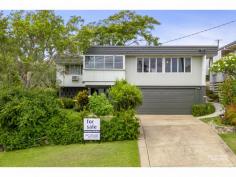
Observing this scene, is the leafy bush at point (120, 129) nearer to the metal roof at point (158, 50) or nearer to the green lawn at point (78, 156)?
the green lawn at point (78, 156)

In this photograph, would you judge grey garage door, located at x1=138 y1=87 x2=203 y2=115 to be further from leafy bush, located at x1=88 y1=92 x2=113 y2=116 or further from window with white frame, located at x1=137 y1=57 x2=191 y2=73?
leafy bush, located at x1=88 y1=92 x2=113 y2=116

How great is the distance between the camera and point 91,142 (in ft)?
43.9

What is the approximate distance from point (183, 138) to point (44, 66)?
39.0 ft

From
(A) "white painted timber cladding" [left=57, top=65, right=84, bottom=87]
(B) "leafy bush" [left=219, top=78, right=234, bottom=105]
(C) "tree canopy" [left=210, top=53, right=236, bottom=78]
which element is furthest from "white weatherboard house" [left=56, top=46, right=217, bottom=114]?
(B) "leafy bush" [left=219, top=78, right=234, bottom=105]

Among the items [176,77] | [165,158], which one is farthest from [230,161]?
[176,77]

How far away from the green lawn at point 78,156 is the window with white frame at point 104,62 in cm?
1087

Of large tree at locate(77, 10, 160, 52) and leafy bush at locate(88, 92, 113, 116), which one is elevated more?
large tree at locate(77, 10, 160, 52)

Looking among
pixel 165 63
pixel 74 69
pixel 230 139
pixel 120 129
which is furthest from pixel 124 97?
pixel 74 69

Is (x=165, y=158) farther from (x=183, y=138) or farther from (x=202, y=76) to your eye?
(x=202, y=76)

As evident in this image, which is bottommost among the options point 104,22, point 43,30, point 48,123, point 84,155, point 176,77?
point 84,155

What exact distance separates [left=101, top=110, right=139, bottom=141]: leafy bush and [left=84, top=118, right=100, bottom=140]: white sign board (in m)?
0.25

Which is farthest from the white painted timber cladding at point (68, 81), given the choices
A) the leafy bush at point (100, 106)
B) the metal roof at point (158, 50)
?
the leafy bush at point (100, 106)

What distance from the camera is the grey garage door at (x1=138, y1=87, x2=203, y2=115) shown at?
22984mm

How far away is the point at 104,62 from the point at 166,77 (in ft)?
15.0
